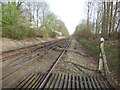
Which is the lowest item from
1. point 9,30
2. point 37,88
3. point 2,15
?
point 37,88

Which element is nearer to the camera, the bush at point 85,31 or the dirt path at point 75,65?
the dirt path at point 75,65

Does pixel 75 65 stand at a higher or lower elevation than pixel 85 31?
lower

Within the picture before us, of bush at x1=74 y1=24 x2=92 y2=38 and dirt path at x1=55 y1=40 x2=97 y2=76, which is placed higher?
bush at x1=74 y1=24 x2=92 y2=38

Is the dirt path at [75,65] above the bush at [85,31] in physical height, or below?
below

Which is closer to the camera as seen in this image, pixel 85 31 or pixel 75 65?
pixel 75 65

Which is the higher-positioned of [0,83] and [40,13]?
[40,13]

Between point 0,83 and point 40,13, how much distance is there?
28454 millimetres

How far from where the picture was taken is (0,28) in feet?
31.9

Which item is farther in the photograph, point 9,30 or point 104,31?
point 104,31

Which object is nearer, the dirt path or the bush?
the dirt path

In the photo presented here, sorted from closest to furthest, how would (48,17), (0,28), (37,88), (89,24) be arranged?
(37,88) < (0,28) < (89,24) < (48,17)

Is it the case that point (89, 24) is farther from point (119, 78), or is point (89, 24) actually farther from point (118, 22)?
point (119, 78)

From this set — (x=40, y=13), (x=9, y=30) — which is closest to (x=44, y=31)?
(x=40, y=13)

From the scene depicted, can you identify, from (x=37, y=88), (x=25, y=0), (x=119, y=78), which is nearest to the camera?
(x=37, y=88)
